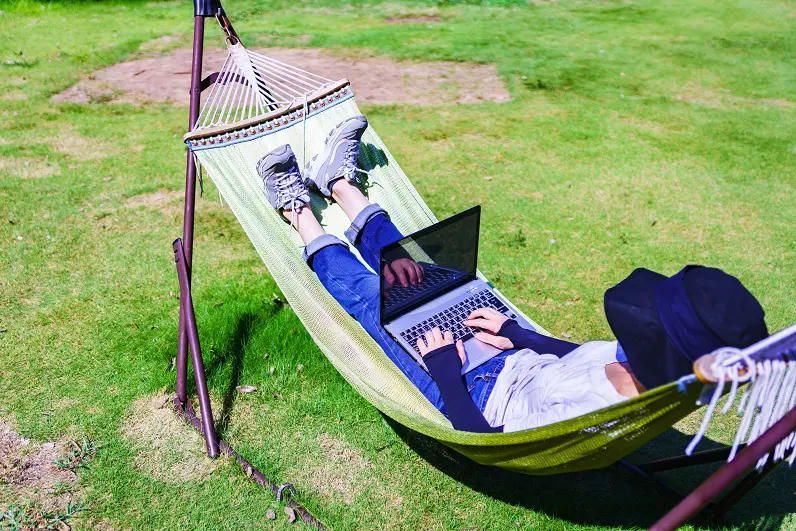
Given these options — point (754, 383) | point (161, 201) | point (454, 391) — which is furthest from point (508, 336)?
point (161, 201)

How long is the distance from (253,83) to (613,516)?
249cm

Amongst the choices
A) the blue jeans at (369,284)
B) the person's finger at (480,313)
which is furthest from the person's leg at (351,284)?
the person's finger at (480,313)

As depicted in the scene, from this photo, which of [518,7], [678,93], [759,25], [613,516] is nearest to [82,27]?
[518,7]

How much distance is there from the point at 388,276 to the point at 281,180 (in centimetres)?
76

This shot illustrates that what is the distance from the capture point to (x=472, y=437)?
1.93 metres

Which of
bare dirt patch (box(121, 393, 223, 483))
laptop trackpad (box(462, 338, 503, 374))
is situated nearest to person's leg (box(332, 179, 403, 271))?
laptop trackpad (box(462, 338, 503, 374))

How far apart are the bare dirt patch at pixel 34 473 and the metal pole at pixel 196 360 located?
20.4 inches

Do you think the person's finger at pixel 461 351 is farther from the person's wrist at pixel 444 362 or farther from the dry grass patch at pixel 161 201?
the dry grass patch at pixel 161 201

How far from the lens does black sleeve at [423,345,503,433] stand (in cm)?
217

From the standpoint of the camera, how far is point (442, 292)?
2848 mm

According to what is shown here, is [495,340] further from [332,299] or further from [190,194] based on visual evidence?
[190,194]

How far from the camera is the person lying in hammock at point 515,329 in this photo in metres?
1.61

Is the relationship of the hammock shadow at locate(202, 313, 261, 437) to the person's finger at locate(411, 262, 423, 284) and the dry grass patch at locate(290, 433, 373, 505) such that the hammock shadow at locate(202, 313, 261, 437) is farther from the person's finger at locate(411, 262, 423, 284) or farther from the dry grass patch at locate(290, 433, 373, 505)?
the person's finger at locate(411, 262, 423, 284)

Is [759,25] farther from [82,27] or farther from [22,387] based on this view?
[22,387]
